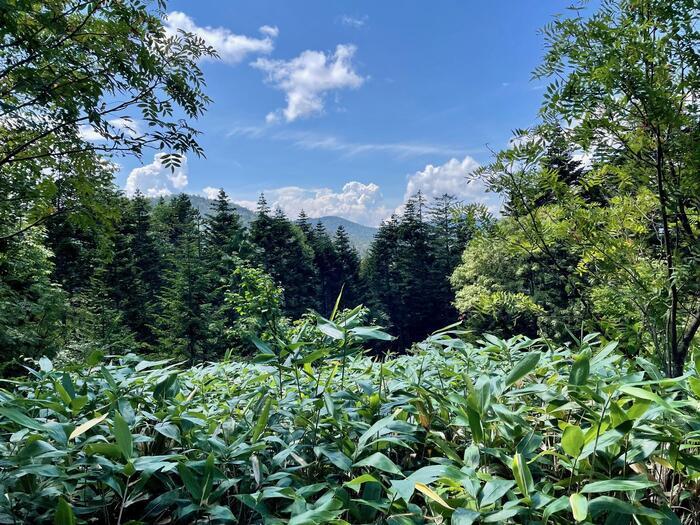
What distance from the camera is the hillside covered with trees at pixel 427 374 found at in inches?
25.9

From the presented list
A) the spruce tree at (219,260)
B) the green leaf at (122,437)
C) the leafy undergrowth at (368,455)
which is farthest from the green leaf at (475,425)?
the spruce tree at (219,260)

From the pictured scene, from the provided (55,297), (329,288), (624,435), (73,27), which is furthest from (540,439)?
(329,288)

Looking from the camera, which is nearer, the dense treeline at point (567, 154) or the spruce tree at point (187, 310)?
the dense treeline at point (567, 154)

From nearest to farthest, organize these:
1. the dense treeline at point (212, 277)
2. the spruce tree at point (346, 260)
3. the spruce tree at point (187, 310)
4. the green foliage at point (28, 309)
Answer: the green foliage at point (28, 309)
the dense treeline at point (212, 277)
the spruce tree at point (187, 310)
the spruce tree at point (346, 260)

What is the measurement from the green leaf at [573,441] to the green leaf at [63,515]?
27.7 inches

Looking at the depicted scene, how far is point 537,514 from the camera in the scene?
617 millimetres

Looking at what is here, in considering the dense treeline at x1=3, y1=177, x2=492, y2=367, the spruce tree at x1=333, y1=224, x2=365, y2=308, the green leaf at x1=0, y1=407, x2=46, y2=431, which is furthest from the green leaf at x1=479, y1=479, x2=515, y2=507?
the spruce tree at x1=333, y1=224, x2=365, y2=308

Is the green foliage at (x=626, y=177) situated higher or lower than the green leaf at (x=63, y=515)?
higher

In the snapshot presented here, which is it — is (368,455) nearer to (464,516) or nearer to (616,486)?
(464,516)

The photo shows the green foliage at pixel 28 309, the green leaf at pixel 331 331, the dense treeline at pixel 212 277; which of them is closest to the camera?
the green leaf at pixel 331 331

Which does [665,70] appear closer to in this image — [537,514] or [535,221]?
[535,221]

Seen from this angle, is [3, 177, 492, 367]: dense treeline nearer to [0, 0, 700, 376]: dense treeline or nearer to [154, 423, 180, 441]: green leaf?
[0, 0, 700, 376]: dense treeline

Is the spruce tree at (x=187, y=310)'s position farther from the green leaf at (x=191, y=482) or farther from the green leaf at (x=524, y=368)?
the green leaf at (x=524, y=368)

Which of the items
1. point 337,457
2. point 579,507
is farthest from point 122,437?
point 579,507
